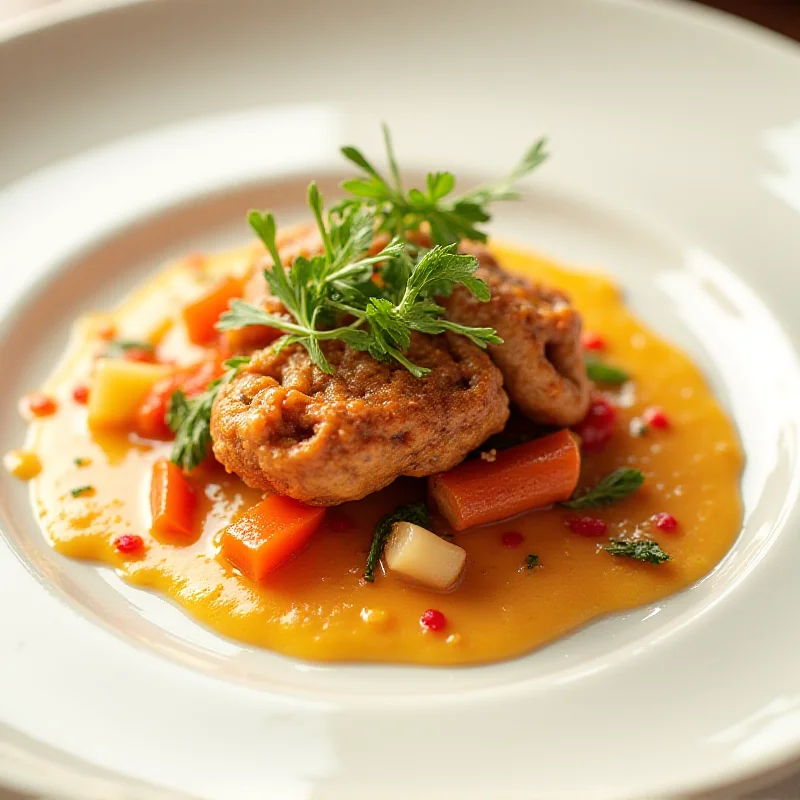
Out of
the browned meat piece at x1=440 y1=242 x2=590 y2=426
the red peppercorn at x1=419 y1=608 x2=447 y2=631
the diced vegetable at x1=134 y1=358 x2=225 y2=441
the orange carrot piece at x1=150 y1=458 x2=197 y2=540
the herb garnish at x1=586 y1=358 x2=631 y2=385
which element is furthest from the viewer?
the herb garnish at x1=586 y1=358 x2=631 y2=385

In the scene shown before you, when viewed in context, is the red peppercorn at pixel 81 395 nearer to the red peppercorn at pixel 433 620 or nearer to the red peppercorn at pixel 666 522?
the red peppercorn at pixel 433 620

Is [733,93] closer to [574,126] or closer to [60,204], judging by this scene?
[574,126]

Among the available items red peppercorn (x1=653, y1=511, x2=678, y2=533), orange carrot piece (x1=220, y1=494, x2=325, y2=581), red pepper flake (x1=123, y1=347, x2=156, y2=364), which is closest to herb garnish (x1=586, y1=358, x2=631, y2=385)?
red peppercorn (x1=653, y1=511, x2=678, y2=533)

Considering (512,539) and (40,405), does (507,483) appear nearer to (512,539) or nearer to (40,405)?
(512,539)

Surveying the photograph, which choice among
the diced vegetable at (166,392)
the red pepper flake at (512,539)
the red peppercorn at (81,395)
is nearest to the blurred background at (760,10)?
the red peppercorn at (81,395)

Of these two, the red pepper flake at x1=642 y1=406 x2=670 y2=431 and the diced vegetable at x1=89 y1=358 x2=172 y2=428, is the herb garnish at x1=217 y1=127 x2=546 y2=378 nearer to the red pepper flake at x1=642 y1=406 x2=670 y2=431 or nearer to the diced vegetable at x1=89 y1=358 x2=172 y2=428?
the diced vegetable at x1=89 y1=358 x2=172 y2=428

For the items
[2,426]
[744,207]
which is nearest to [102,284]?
[2,426]
